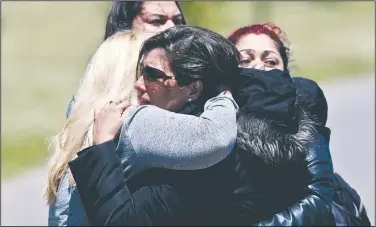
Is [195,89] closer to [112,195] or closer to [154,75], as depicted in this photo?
[154,75]

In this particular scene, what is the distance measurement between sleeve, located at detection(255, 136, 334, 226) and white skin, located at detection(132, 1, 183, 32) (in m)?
1.38

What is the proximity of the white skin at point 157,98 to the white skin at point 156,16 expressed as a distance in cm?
138

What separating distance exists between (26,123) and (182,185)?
9258 millimetres

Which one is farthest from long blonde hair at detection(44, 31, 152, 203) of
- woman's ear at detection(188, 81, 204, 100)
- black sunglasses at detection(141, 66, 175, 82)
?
woman's ear at detection(188, 81, 204, 100)

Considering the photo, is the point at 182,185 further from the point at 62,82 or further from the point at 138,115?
the point at 62,82

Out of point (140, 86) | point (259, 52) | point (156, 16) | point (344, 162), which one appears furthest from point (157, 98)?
point (344, 162)

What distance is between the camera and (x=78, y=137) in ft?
8.94

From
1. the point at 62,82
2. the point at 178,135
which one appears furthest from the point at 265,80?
the point at 62,82

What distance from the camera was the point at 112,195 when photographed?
2471mm

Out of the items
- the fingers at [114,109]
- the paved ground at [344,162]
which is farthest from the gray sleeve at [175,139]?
the paved ground at [344,162]

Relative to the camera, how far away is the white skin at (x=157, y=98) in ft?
8.43

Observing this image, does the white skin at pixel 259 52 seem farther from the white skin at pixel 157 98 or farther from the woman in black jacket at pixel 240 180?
the white skin at pixel 157 98

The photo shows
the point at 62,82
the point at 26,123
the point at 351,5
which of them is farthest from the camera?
the point at 351,5

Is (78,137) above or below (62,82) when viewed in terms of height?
above
